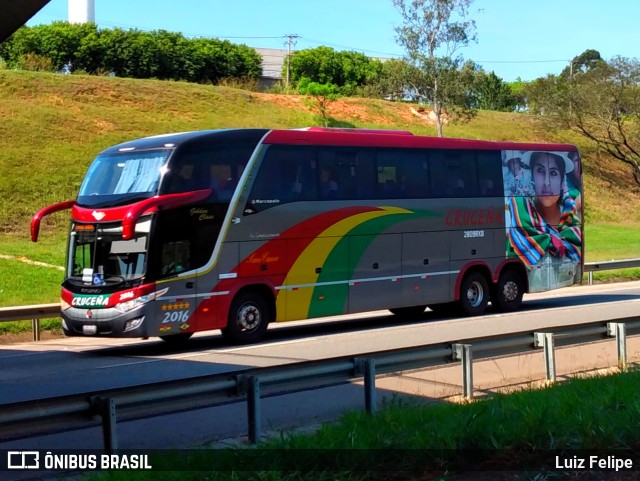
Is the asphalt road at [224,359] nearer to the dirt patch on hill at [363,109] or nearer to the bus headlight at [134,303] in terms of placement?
the bus headlight at [134,303]

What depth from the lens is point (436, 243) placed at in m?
19.7

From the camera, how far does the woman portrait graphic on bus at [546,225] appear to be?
21.7m

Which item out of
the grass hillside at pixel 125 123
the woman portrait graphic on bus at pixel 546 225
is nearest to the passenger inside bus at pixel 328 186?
the woman portrait graphic on bus at pixel 546 225

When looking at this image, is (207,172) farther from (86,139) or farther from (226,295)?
(86,139)

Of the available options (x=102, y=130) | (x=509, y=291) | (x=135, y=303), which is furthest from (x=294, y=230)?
(x=102, y=130)

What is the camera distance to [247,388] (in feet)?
27.6

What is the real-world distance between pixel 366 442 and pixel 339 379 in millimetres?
2722

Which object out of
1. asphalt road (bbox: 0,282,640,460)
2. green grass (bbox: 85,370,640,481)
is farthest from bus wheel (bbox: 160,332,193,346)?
green grass (bbox: 85,370,640,481)

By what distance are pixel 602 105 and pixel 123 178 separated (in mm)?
48356

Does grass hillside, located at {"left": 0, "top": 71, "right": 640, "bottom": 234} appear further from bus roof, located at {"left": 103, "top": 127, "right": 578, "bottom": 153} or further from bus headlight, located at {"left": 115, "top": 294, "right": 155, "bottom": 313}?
bus headlight, located at {"left": 115, "top": 294, "right": 155, "bottom": 313}

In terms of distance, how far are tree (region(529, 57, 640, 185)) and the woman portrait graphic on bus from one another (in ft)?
122

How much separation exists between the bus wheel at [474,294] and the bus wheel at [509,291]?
0.42 m

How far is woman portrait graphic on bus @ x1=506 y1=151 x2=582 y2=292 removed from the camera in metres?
21.7

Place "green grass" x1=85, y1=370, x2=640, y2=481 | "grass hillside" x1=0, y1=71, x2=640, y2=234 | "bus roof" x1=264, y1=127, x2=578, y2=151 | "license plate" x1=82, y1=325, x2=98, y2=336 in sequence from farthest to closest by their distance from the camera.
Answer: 1. "grass hillside" x1=0, y1=71, x2=640, y2=234
2. "bus roof" x1=264, y1=127, x2=578, y2=151
3. "license plate" x1=82, y1=325, x2=98, y2=336
4. "green grass" x1=85, y1=370, x2=640, y2=481
